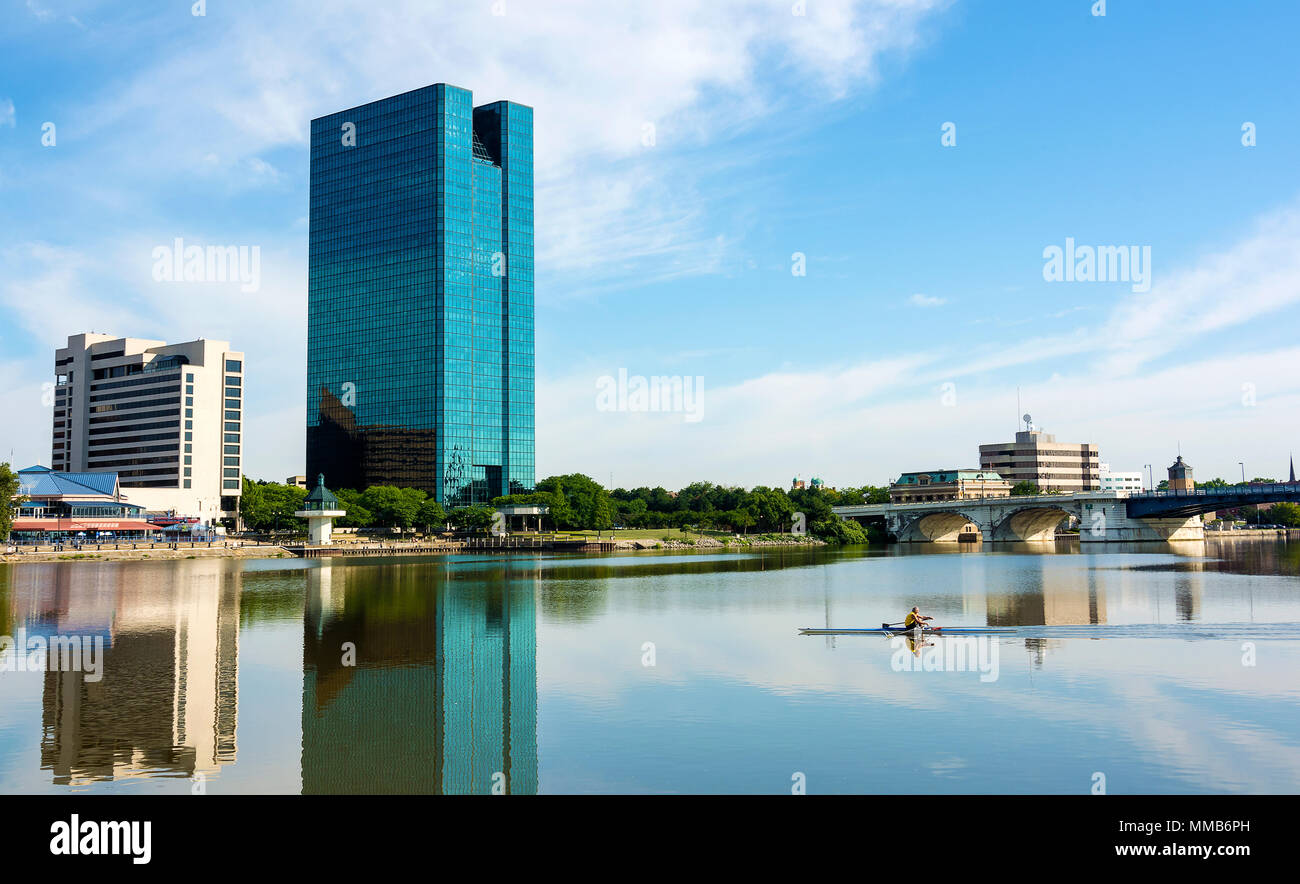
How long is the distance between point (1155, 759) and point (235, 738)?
22741 mm

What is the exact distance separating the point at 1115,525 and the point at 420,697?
176 meters

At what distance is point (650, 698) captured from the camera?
31.0 metres

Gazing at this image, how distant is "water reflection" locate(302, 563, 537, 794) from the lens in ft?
77.2

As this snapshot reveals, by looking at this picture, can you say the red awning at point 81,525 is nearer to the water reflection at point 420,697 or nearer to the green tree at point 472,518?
the green tree at point 472,518

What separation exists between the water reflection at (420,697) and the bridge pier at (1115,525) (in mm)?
150210

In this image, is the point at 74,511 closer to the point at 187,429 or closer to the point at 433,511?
the point at 187,429

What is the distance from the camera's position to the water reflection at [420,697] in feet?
77.2

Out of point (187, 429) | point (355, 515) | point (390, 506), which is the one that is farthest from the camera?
point (187, 429)

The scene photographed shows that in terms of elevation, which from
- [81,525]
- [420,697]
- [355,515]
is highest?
[355,515]

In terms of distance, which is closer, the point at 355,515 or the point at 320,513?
the point at 320,513

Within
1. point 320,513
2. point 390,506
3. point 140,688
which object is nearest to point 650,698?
point 140,688

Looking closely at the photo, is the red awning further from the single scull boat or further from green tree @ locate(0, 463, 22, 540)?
the single scull boat

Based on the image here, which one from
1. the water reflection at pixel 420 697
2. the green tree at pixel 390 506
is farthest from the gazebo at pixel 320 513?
the water reflection at pixel 420 697

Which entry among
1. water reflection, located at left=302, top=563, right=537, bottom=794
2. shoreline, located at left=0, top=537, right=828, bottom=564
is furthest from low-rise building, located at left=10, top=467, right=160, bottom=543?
water reflection, located at left=302, top=563, right=537, bottom=794
